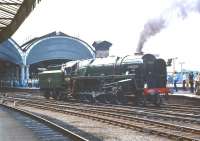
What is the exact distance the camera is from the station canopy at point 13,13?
13306mm

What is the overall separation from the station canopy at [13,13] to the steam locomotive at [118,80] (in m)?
11.1

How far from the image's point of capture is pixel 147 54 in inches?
1142

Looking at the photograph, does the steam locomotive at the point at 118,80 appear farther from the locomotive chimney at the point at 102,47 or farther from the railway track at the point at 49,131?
the locomotive chimney at the point at 102,47

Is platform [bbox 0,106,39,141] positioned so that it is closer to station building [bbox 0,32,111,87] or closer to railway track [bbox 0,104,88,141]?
railway track [bbox 0,104,88,141]

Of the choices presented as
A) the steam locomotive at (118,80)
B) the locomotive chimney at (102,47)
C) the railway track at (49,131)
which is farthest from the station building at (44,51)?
the railway track at (49,131)

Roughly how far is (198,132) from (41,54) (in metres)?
61.3

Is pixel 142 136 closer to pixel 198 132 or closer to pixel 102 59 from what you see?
pixel 198 132

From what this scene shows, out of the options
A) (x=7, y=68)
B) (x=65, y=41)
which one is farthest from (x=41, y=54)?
(x=7, y=68)

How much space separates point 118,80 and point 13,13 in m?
15.2

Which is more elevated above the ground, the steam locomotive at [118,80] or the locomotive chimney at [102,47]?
the locomotive chimney at [102,47]

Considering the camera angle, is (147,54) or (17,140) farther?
(147,54)

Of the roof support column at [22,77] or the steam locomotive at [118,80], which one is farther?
the roof support column at [22,77]

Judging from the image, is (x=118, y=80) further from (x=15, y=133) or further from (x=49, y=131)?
(x=15, y=133)

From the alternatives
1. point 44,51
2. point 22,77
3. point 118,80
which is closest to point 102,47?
point 44,51
